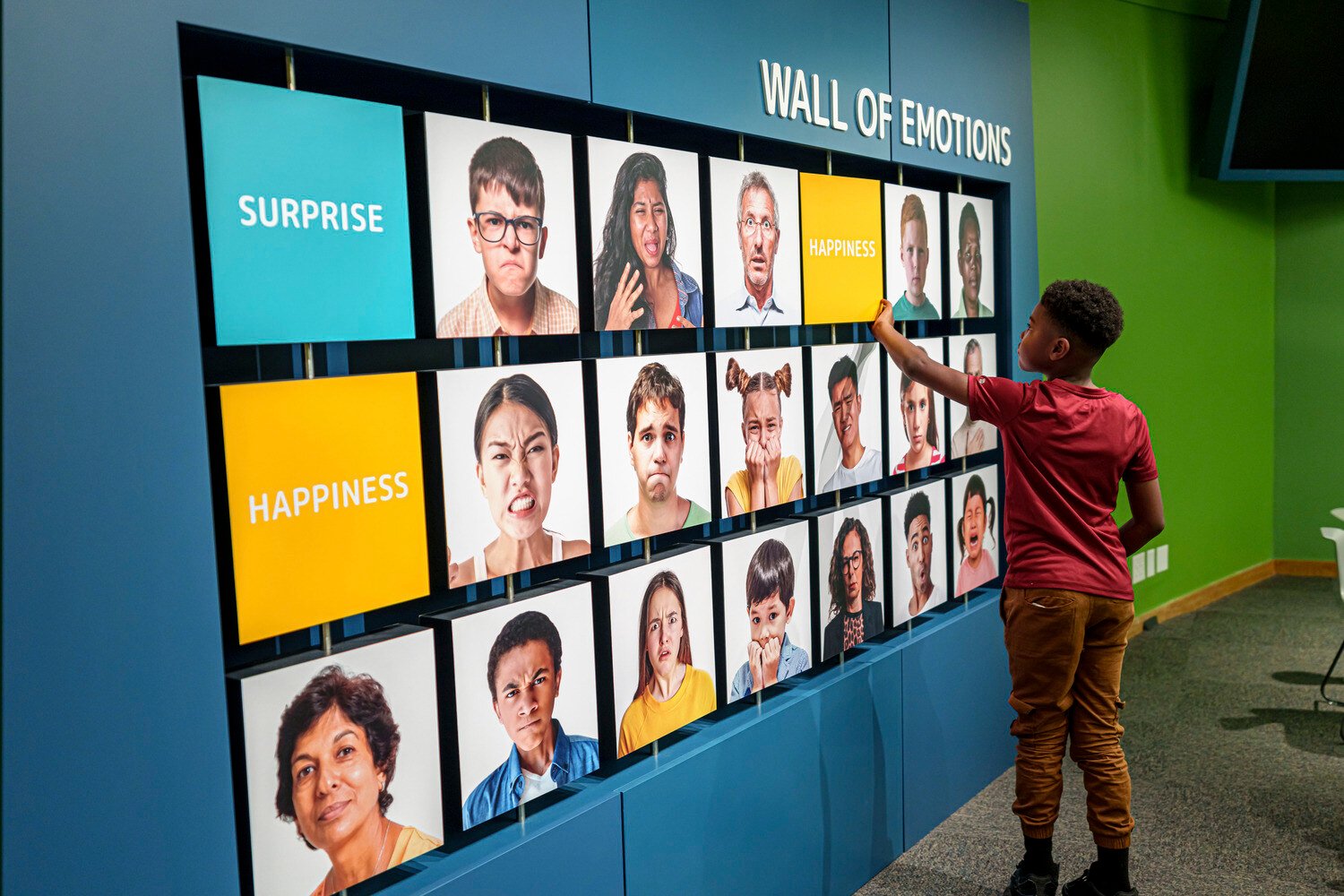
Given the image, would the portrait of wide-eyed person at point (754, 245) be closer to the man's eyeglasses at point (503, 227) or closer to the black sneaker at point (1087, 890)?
the man's eyeglasses at point (503, 227)

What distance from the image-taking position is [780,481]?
118 inches

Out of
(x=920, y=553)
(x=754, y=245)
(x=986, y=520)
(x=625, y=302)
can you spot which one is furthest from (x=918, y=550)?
(x=625, y=302)

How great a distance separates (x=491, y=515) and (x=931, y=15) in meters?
2.35

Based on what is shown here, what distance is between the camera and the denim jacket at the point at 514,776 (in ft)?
7.06

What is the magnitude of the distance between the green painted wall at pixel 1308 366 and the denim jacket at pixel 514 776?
6.35 metres

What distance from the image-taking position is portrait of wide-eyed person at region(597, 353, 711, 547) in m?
2.44

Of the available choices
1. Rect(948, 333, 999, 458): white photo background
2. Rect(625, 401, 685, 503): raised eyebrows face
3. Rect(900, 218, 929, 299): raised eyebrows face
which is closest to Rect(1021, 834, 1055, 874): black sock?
Rect(948, 333, 999, 458): white photo background

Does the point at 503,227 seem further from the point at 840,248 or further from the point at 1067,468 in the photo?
the point at 1067,468

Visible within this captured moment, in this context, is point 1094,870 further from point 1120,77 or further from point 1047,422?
point 1120,77

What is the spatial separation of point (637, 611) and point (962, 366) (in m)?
1.81

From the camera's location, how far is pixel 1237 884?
124 inches

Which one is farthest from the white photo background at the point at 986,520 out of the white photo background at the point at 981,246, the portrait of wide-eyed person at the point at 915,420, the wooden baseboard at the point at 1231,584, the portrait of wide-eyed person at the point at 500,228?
the wooden baseboard at the point at 1231,584

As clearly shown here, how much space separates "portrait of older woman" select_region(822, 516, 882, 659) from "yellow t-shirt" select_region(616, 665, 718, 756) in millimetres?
564

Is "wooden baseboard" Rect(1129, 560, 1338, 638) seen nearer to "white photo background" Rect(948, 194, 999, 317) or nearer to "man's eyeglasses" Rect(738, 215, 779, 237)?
"white photo background" Rect(948, 194, 999, 317)
